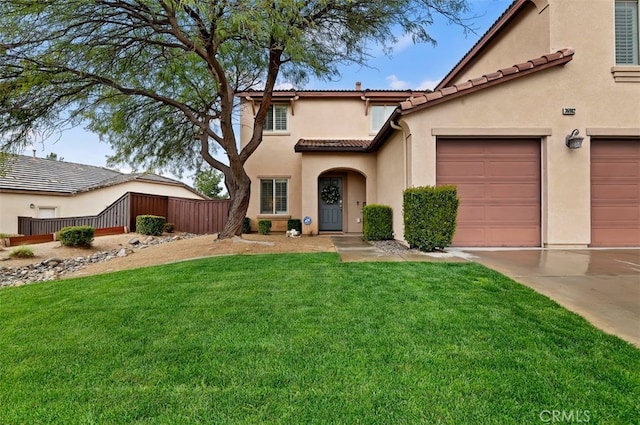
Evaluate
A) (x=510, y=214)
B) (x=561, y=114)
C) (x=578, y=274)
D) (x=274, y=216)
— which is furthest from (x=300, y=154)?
(x=578, y=274)

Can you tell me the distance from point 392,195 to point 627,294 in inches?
254

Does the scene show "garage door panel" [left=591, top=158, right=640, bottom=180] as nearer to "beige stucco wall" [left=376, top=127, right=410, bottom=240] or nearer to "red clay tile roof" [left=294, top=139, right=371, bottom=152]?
"beige stucco wall" [left=376, top=127, right=410, bottom=240]

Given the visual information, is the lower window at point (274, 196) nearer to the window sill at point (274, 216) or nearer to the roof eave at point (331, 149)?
the window sill at point (274, 216)

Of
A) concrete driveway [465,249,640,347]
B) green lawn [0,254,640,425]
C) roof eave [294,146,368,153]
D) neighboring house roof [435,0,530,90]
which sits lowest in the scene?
green lawn [0,254,640,425]

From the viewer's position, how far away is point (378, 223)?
9.84 meters

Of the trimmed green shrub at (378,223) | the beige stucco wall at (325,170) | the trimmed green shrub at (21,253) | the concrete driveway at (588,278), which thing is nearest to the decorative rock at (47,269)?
the trimmed green shrub at (21,253)

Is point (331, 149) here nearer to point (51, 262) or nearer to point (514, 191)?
point (514, 191)

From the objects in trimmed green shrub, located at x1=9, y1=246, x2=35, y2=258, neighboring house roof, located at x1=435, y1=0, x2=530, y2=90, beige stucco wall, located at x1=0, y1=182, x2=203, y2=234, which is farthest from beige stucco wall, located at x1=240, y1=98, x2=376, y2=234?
beige stucco wall, located at x1=0, y1=182, x2=203, y2=234

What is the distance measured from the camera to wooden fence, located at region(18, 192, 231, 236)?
46.9 ft

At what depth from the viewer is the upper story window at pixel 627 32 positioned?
25.5 feet

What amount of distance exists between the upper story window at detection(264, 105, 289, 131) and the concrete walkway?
7807 millimetres

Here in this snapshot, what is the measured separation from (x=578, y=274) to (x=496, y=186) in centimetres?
332

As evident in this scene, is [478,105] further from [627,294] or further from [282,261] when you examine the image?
[282,261]

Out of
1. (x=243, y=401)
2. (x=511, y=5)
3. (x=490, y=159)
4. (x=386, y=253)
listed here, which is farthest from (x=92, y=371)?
(x=511, y=5)
